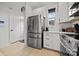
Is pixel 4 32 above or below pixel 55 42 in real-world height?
above

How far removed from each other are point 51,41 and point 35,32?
0.75m

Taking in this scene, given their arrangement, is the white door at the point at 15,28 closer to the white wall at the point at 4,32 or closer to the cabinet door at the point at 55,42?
the white wall at the point at 4,32

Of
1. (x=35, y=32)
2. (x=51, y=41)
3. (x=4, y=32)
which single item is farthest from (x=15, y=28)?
(x=51, y=41)

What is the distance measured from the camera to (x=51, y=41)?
10.6 feet

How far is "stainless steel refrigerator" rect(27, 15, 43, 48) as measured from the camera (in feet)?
11.2

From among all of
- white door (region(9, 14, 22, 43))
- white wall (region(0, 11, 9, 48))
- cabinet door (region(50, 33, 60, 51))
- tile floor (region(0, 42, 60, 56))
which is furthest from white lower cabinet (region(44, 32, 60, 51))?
white door (region(9, 14, 22, 43))

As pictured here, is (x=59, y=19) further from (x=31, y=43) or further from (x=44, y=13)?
(x=31, y=43)

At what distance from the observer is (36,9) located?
3.92m

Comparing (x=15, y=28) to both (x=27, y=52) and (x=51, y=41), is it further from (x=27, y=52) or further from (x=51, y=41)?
(x=51, y=41)

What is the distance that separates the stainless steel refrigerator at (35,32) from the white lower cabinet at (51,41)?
21 centimetres

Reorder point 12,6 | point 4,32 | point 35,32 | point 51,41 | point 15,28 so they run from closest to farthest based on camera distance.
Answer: point 51,41
point 35,32
point 4,32
point 12,6
point 15,28

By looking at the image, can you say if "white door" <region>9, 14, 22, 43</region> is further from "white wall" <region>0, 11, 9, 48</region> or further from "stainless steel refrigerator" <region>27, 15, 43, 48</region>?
"stainless steel refrigerator" <region>27, 15, 43, 48</region>

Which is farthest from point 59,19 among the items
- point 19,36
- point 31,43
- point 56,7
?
point 19,36

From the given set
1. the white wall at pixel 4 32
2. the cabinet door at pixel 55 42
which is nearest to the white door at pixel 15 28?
the white wall at pixel 4 32
